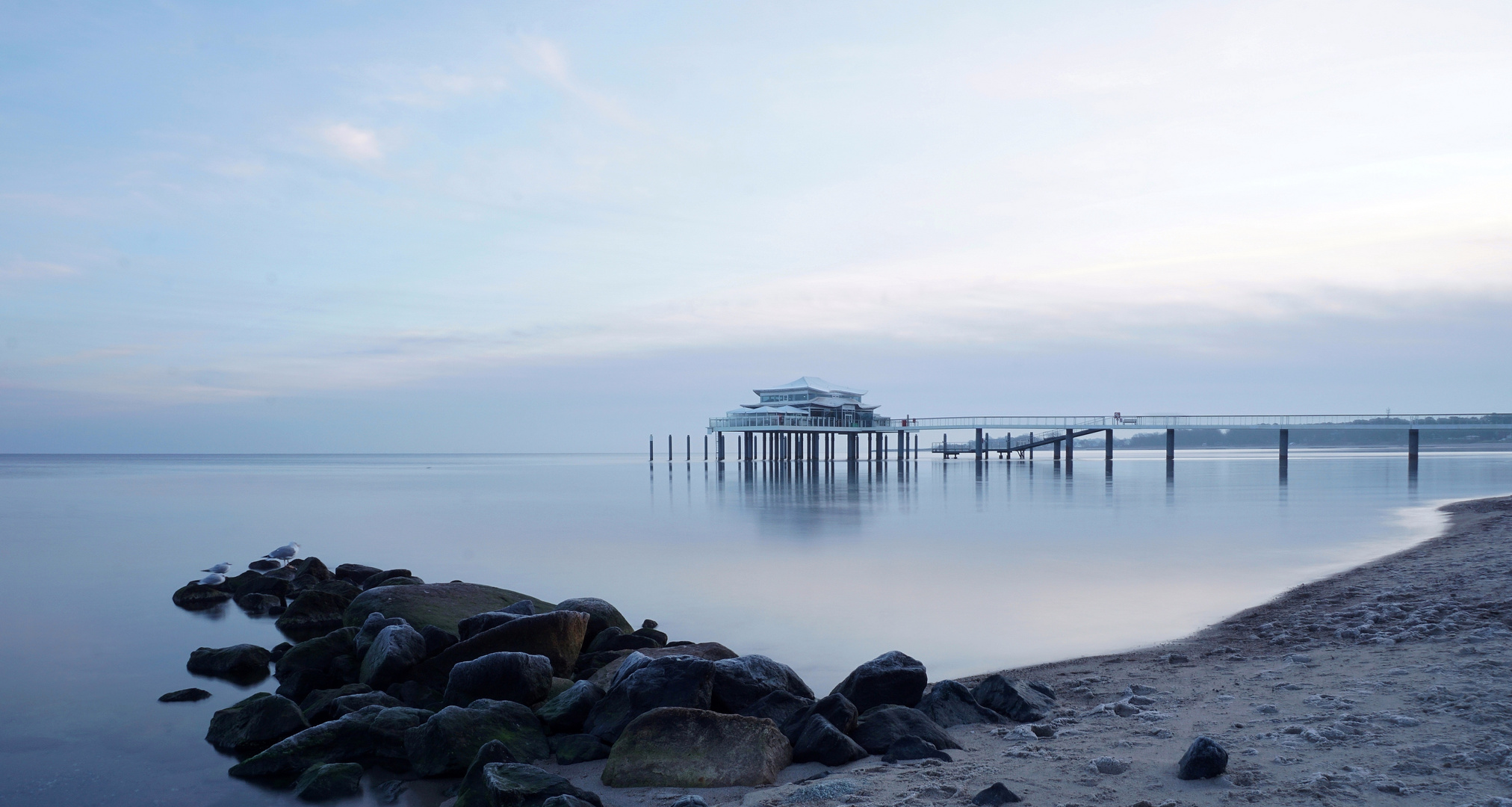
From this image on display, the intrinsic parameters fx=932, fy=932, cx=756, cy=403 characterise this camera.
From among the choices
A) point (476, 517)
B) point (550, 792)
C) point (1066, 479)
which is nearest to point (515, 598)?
point (550, 792)

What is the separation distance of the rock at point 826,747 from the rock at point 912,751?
0.22m

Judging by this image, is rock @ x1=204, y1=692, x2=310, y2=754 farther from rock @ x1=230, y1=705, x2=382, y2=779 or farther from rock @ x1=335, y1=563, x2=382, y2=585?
rock @ x1=335, y1=563, x2=382, y2=585

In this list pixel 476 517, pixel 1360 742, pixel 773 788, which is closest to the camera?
pixel 1360 742

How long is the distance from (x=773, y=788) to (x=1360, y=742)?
3.39 m

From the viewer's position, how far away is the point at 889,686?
280 inches

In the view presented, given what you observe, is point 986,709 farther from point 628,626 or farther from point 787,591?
point 787,591

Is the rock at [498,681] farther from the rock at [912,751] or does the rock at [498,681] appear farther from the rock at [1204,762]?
the rock at [1204,762]

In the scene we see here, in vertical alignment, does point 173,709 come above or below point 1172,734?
below

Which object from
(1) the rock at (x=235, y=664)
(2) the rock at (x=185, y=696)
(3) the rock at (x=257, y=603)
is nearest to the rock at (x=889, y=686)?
(2) the rock at (x=185, y=696)

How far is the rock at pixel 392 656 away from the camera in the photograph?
8.61 m

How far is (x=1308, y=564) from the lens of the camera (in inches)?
616

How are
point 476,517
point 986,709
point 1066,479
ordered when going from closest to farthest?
point 986,709
point 476,517
point 1066,479

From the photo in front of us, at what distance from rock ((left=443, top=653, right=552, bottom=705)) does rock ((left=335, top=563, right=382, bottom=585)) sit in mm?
8999

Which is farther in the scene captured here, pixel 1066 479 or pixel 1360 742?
pixel 1066 479
